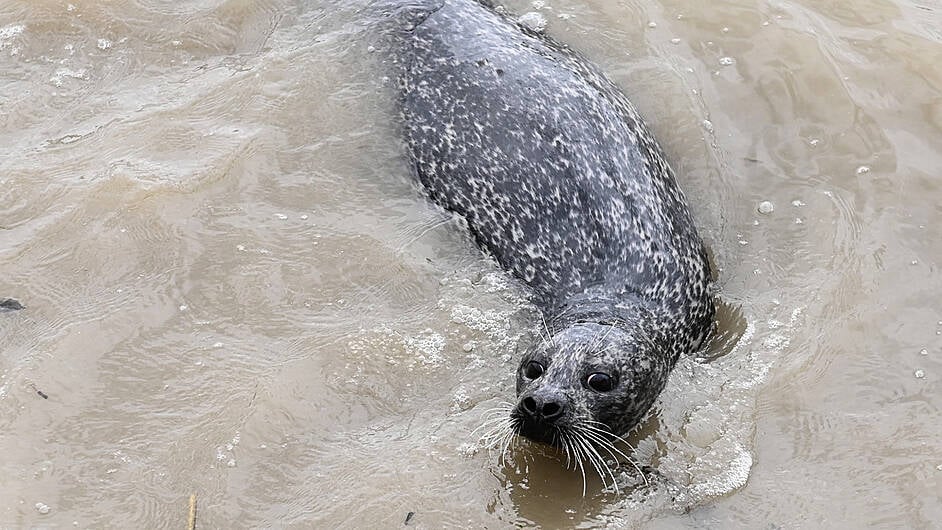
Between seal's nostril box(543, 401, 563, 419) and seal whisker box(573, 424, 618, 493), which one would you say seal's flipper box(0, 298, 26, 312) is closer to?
seal's nostril box(543, 401, 563, 419)

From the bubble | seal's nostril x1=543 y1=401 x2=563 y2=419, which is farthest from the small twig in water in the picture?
the bubble

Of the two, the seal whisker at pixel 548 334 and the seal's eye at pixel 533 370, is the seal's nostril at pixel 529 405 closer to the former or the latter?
the seal's eye at pixel 533 370

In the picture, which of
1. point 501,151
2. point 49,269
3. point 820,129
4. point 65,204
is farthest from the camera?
point 820,129

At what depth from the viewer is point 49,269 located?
5375mm

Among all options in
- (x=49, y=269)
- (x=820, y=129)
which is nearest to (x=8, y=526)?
(x=49, y=269)

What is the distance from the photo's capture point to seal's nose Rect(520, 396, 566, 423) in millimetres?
4641

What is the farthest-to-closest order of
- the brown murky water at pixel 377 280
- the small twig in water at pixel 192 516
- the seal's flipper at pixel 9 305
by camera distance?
the seal's flipper at pixel 9 305
the brown murky water at pixel 377 280
the small twig in water at pixel 192 516

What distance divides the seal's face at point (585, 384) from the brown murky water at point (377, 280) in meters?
0.20

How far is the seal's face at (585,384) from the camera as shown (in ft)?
15.4

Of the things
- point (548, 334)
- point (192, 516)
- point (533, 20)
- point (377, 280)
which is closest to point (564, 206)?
point (548, 334)

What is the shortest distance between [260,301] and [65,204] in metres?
1.25

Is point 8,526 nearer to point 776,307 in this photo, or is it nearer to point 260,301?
point 260,301

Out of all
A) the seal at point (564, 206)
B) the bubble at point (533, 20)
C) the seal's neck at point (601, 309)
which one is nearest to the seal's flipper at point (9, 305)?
the seal at point (564, 206)

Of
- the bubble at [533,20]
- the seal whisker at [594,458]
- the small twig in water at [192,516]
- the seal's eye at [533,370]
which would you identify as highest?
the bubble at [533,20]
